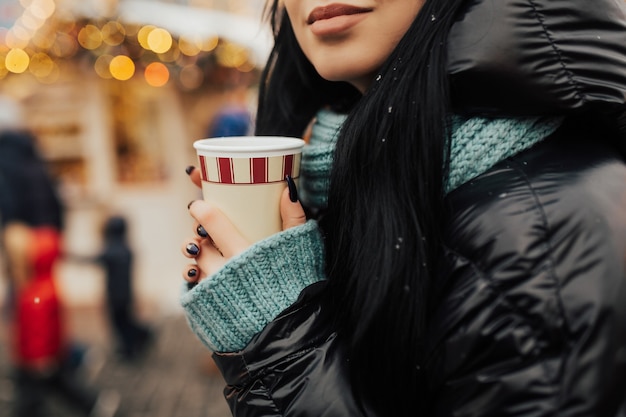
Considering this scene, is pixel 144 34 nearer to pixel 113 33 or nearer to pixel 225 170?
pixel 113 33

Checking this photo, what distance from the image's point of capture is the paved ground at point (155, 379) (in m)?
4.21

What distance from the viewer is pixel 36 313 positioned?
365 centimetres

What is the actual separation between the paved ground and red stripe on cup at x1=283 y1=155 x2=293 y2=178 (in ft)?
10.9

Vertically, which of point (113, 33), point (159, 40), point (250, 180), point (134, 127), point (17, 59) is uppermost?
point (17, 59)

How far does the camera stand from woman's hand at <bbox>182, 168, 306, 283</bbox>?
117 centimetres

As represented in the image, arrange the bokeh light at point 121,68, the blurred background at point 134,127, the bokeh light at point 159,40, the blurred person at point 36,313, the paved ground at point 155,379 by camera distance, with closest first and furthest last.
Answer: the blurred person at point 36,313
the paved ground at point 155,379
the blurred background at point 134,127
the bokeh light at point 159,40
the bokeh light at point 121,68

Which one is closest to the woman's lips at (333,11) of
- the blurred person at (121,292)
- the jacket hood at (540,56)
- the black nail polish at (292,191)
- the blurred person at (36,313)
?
the jacket hood at (540,56)

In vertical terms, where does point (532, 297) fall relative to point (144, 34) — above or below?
below

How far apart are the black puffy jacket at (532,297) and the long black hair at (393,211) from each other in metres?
0.04

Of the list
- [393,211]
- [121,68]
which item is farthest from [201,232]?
[121,68]

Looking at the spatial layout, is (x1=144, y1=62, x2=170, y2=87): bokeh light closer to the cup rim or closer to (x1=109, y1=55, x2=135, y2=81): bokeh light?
(x1=109, y1=55, x2=135, y2=81): bokeh light

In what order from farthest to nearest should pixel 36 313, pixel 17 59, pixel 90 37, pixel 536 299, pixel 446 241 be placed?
pixel 17 59
pixel 90 37
pixel 36 313
pixel 446 241
pixel 536 299

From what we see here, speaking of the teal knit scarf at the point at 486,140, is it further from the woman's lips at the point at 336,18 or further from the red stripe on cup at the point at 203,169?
the red stripe on cup at the point at 203,169

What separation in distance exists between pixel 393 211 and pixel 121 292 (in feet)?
14.9
